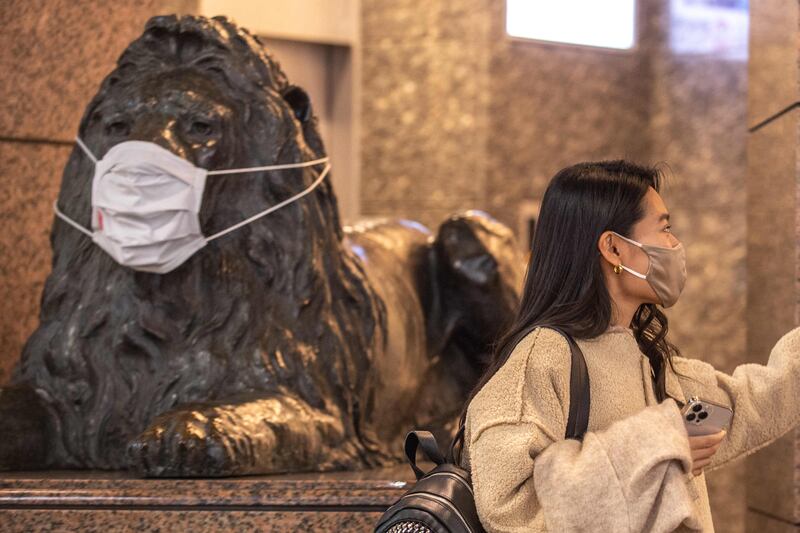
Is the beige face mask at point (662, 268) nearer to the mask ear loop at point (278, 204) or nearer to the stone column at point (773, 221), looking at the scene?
the stone column at point (773, 221)

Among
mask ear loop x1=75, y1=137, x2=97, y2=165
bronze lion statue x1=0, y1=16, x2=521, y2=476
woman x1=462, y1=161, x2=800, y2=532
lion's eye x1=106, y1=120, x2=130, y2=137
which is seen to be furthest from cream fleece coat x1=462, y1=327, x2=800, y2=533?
mask ear loop x1=75, y1=137, x2=97, y2=165

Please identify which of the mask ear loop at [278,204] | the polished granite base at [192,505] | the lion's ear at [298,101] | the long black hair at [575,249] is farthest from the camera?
the lion's ear at [298,101]

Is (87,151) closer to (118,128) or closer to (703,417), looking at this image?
(118,128)

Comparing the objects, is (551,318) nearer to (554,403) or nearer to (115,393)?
(554,403)

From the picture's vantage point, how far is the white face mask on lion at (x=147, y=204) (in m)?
3.84

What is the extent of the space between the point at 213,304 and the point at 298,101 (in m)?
0.72

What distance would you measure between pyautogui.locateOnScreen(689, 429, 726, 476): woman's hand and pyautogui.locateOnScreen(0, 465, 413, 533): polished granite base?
3.44 feet

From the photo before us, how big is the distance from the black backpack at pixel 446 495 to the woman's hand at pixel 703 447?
21cm

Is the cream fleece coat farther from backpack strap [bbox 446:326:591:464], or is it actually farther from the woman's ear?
the woman's ear

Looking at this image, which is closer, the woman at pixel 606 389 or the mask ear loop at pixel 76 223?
the woman at pixel 606 389

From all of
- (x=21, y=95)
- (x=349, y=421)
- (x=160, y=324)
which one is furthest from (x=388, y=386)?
(x=21, y=95)

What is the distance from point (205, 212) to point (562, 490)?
6.02ft

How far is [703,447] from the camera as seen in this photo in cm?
261

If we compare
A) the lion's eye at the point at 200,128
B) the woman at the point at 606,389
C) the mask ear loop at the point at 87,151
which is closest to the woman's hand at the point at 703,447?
the woman at the point at 606,389
